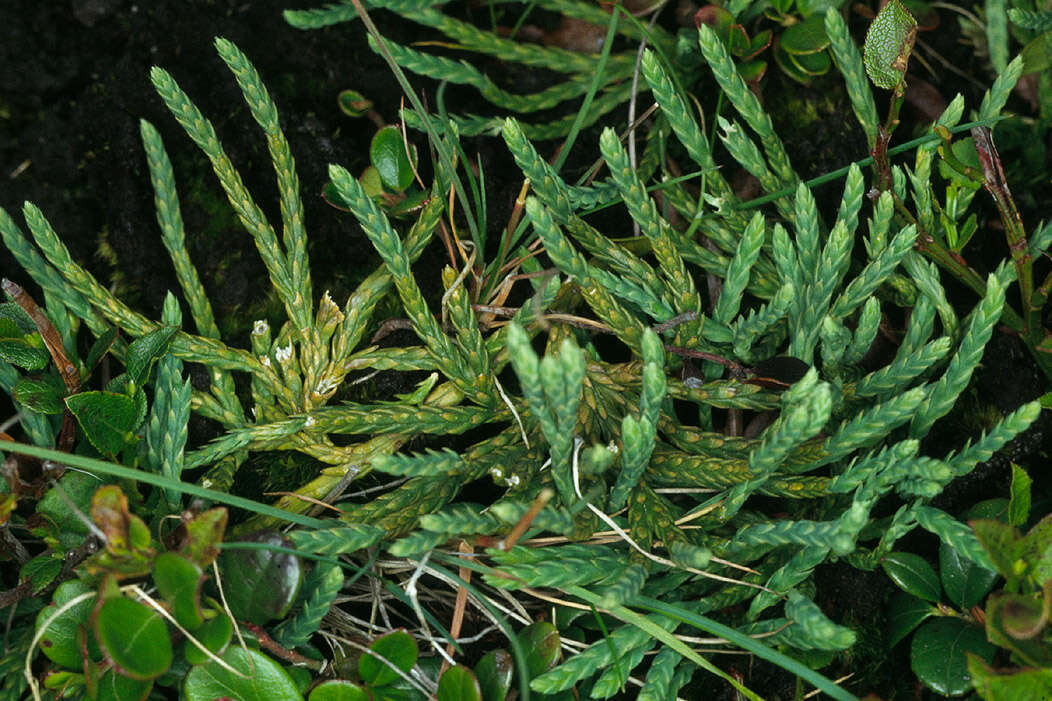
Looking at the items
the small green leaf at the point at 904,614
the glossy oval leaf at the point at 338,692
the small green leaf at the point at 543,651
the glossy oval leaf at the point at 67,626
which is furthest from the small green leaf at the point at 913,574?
the glossy oval leaf at the point at 67,626

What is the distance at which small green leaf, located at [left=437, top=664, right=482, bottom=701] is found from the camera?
139 centimetres

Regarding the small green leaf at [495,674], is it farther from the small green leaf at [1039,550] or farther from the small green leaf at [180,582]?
the small green leaf at [1039,550]

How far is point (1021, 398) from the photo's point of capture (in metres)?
1.69

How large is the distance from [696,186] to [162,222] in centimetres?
112

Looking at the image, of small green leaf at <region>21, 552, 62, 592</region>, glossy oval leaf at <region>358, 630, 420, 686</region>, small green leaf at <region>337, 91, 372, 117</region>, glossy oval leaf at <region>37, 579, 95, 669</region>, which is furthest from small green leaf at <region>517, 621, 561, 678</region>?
small green leaf at <region>337, 91, 372, 117</region>

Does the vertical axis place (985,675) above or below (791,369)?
below

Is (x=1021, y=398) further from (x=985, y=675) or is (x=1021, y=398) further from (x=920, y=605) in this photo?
(x=985, y=675)

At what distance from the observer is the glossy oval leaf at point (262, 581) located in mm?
1417

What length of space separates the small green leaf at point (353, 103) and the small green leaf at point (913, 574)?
55.4 inches

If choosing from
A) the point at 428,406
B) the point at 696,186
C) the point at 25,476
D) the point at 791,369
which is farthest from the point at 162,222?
the point at 791,369

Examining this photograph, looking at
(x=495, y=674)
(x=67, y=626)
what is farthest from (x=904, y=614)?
(x=67, y=626)

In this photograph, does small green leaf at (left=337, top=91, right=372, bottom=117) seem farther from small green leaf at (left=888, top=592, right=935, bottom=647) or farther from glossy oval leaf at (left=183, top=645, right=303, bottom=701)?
small green leaf at (left=888, top=592, right=935, bottom=647)

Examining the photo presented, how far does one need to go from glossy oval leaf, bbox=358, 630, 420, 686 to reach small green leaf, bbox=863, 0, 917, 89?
4.35 feet

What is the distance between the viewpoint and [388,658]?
1.43 meters
